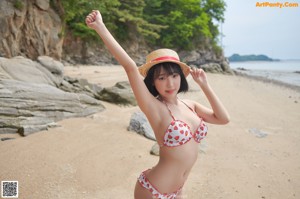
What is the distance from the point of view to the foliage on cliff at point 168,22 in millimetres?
24547

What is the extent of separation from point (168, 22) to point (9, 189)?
2805 centimetres

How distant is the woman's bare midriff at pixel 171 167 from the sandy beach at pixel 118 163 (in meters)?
0.61

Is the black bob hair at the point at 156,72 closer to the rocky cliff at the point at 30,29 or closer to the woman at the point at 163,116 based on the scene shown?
the woman at the point at 163,116

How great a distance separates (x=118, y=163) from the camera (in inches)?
157

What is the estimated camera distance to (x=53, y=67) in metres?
7.30

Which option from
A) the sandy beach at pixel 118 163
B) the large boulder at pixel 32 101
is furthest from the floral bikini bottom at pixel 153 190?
the large boulder at pixel 32 101

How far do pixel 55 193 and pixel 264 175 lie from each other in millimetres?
3088

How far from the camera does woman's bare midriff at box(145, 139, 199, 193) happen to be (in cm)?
195

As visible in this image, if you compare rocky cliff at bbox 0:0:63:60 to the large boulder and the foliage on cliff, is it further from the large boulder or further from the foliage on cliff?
the foliage on cliff

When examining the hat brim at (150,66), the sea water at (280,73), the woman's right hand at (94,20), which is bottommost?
the sea water at (280,73)

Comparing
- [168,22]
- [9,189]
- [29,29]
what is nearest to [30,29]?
[29,29]

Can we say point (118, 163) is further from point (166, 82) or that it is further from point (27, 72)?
point (27, 72)

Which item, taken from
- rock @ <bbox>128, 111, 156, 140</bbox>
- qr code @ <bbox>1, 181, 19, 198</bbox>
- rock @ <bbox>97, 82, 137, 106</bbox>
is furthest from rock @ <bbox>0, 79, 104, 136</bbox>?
rock @ <bbox>97, 82, 137, 106</bbox>

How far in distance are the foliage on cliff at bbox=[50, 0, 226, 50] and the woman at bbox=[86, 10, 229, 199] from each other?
22.0 metres
